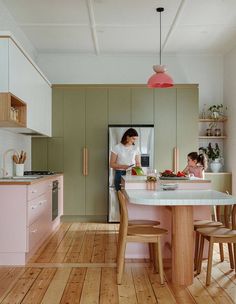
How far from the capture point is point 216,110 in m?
7.07

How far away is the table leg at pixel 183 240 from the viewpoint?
10.3 ft

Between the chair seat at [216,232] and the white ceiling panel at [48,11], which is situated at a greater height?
the white ceiling panel at [48,11]

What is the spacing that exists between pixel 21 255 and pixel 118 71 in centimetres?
421

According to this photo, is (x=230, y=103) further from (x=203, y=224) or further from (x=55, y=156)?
(x=203, y=224)

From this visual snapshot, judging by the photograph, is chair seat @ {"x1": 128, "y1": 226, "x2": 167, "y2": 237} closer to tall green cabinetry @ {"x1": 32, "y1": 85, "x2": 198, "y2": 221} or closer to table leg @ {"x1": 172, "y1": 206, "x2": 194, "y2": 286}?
table leg @ {"x1": 172, "y1": 206, "x2": 194, "y2": 286}

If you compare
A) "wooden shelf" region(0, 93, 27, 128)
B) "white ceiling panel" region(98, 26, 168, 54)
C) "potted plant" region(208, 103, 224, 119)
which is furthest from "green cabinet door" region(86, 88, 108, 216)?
"wooden shelf" region(0, 93, 27, 128)

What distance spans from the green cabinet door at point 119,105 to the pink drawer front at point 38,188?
5.95 ft

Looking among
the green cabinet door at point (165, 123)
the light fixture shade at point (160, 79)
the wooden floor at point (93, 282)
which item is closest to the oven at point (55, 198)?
the wooden floor at point (93, 282)

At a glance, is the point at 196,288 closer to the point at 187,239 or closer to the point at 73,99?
the point at 187,239

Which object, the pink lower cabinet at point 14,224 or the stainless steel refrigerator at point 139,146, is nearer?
the pink lower cabinet at point 14,224

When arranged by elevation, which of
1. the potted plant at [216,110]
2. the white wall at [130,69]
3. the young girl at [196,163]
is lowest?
the young girl at [196,163]

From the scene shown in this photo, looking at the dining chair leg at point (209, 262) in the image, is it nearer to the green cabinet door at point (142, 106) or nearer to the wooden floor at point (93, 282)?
the wooden floor at point (93, 282)

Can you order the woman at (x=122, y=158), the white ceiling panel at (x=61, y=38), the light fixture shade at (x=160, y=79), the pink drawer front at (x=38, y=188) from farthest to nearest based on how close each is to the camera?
the white ceiling panel at (x=61, y=38), the woman at (x=122, y=158), the light fixture shade at (x=160, y=79), the pink drawer front at (x=38, y=188)

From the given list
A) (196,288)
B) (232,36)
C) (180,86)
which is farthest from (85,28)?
(196,288)
